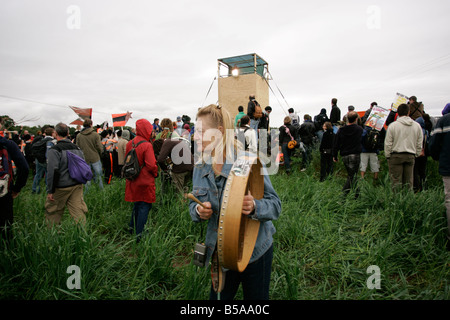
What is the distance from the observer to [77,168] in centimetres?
350

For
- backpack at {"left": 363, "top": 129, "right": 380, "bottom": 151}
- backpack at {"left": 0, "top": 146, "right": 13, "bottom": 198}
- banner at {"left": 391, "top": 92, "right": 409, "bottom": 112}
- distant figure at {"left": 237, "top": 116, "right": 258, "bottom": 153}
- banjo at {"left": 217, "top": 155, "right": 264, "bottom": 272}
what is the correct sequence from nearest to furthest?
banjo at {"left": 217, "top": 155, "right": 264, "bottom": 272} → backpack at {"left": 0, "top": 146, "right": 13, "bottom": 198} → banner at {"left": 391, "top": 92, "right": 409, "bottom": 112} → distant figure at {"left": 237, "top": 116, "right": 258, "bottom": 153} → backpack at {"left": 363, "top": 129, "right": 380, "bottom": 151}

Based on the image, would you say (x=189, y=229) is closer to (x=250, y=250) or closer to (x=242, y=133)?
(x=250, y=250)

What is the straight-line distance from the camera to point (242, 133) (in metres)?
6.11

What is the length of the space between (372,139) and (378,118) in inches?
24.5

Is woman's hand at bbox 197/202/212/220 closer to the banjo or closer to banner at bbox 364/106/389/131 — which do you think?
the banjo

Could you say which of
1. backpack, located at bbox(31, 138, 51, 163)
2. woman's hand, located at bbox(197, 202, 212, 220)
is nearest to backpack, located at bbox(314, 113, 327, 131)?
woman's hand, located at bbox(197, 202, 212, 220)

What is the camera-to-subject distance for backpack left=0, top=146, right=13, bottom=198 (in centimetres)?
279

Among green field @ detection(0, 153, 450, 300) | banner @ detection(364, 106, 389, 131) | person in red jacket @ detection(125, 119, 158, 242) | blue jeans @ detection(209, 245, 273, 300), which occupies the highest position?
banner @ detection(364, 106, 389, 131)

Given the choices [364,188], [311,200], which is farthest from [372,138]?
[311,200]

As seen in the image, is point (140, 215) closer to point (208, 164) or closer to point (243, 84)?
point (208, 164)

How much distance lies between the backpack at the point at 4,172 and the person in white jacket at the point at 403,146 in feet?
20.8

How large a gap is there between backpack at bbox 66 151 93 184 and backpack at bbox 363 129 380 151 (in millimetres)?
6748

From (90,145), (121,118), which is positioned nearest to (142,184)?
(90,145)

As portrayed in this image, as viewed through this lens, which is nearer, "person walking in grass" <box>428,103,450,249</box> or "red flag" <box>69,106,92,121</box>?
"person walking in grass" <box>428,103,450,249</box>
